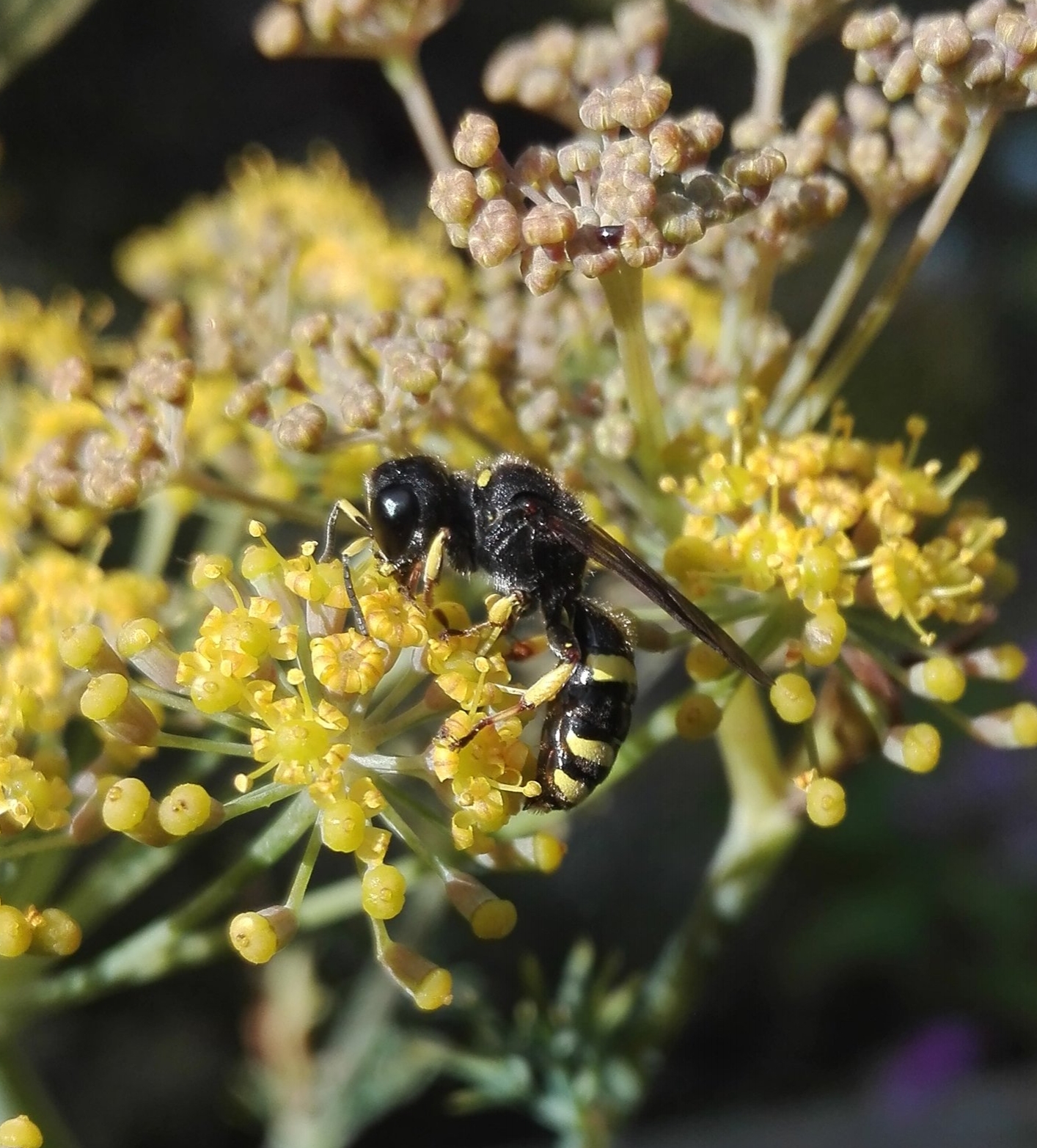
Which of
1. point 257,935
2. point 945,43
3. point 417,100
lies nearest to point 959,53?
point 945,43

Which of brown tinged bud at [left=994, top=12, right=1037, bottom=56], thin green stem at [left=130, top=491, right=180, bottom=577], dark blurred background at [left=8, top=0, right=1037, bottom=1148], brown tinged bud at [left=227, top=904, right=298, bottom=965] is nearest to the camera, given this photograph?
brown tinged bud at [left=227, top=904, right=298, bottom=965]

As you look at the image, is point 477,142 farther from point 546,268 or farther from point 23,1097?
point 23,1097

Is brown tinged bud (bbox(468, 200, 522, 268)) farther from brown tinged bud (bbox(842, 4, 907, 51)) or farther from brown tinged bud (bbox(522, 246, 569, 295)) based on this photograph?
brown tinged bud (bbox(842, 4, 907, 51))

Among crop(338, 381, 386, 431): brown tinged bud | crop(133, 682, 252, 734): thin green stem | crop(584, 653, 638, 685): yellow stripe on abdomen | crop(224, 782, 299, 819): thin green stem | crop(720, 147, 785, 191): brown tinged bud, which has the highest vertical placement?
crop(720, 147, 785, 191): brown tinged bud

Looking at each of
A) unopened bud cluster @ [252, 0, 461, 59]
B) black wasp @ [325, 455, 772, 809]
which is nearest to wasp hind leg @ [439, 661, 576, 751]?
black wasp @ [325, 455, 772, 809]

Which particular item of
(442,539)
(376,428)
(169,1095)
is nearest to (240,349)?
(376,428)

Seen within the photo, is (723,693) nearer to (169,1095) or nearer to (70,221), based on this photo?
(169,1095)

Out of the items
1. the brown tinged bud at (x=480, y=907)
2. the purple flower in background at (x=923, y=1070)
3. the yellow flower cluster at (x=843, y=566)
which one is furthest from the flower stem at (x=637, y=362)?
the purple flower in background at (x=923, y=1070)

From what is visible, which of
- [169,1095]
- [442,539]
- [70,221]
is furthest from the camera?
[70,221]

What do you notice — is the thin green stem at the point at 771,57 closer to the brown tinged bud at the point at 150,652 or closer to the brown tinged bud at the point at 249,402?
the brown tinged bud at the point at 249,402
